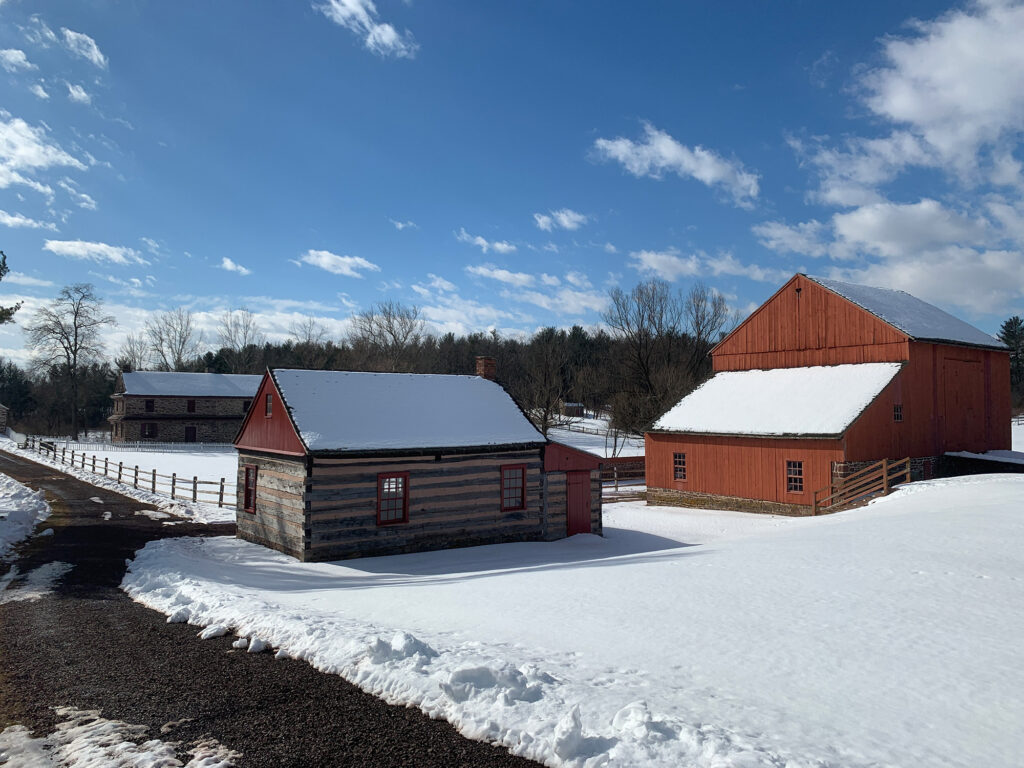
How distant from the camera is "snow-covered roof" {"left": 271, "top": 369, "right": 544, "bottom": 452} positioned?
58.3 feet

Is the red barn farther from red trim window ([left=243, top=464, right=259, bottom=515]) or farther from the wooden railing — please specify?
red trim window ([left=243, top=464, right=259, bottom=515])

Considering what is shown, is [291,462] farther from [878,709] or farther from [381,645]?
[878,709]

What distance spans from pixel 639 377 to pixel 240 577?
4784 cm

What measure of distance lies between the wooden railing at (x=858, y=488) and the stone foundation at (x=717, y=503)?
70 centimetres

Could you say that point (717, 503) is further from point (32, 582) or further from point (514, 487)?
point (32, 582)

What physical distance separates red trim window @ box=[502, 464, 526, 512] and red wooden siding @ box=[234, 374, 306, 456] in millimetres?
6097

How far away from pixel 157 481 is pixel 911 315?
3769 centimetres

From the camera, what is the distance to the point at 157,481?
34.4 meters

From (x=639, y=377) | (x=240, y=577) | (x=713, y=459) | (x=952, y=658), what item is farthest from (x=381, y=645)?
(x=639, y=377)

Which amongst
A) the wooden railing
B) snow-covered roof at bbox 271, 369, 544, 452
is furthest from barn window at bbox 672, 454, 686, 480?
snow-covered roof at bbox 271, 369, 544, 452

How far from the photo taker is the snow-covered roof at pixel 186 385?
195 feet

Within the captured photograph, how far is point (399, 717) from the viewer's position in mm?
6309

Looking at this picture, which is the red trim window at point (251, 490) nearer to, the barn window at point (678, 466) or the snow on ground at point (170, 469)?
the snow on ground at point (170, 469)

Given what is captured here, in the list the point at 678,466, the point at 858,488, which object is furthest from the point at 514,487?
the point at 858,488
